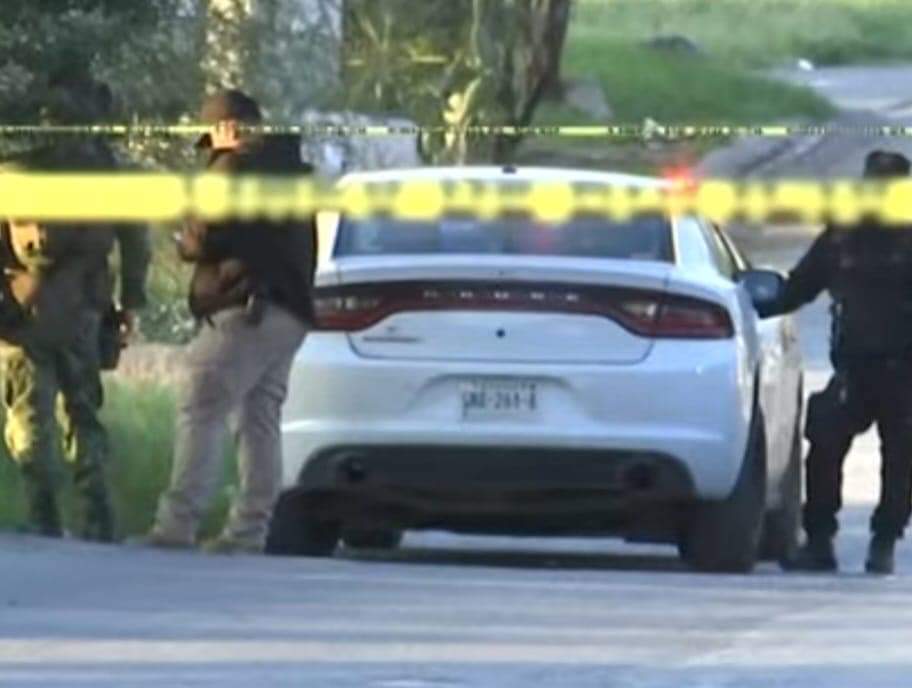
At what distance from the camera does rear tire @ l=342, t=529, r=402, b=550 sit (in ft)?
41.5

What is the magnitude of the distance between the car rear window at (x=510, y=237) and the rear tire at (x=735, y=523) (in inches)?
30.4

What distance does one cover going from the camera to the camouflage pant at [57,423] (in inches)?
466

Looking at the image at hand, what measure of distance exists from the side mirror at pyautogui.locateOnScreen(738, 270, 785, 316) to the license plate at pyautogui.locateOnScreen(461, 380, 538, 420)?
1.12 meters

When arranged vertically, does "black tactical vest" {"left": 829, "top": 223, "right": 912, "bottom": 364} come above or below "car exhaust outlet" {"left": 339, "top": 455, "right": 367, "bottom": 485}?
above

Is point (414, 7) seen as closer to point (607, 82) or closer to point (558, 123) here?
point (558, 123)

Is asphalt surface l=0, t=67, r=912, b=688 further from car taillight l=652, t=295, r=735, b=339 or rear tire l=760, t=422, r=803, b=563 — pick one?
car taillight l=652, t=295, r=735, b=339

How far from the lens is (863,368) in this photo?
39.6 feet

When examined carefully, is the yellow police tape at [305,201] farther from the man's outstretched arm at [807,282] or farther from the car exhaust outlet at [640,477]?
the man's outstretched arm at [807,282]

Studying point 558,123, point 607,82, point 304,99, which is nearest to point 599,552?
point 304,99

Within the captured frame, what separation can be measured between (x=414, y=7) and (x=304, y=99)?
406 cm

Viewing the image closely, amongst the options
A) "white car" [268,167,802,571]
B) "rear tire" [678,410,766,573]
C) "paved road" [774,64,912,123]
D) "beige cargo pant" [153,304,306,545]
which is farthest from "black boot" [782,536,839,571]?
"paved road" [774,64,912,123]

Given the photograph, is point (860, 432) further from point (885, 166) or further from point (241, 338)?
point (241, 338)

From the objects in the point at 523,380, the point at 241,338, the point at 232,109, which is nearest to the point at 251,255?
the point at 241,338

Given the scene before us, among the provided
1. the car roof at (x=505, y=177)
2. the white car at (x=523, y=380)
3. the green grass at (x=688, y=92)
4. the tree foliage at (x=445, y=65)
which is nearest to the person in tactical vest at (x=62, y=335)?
the white car at (x=523, y=380)
